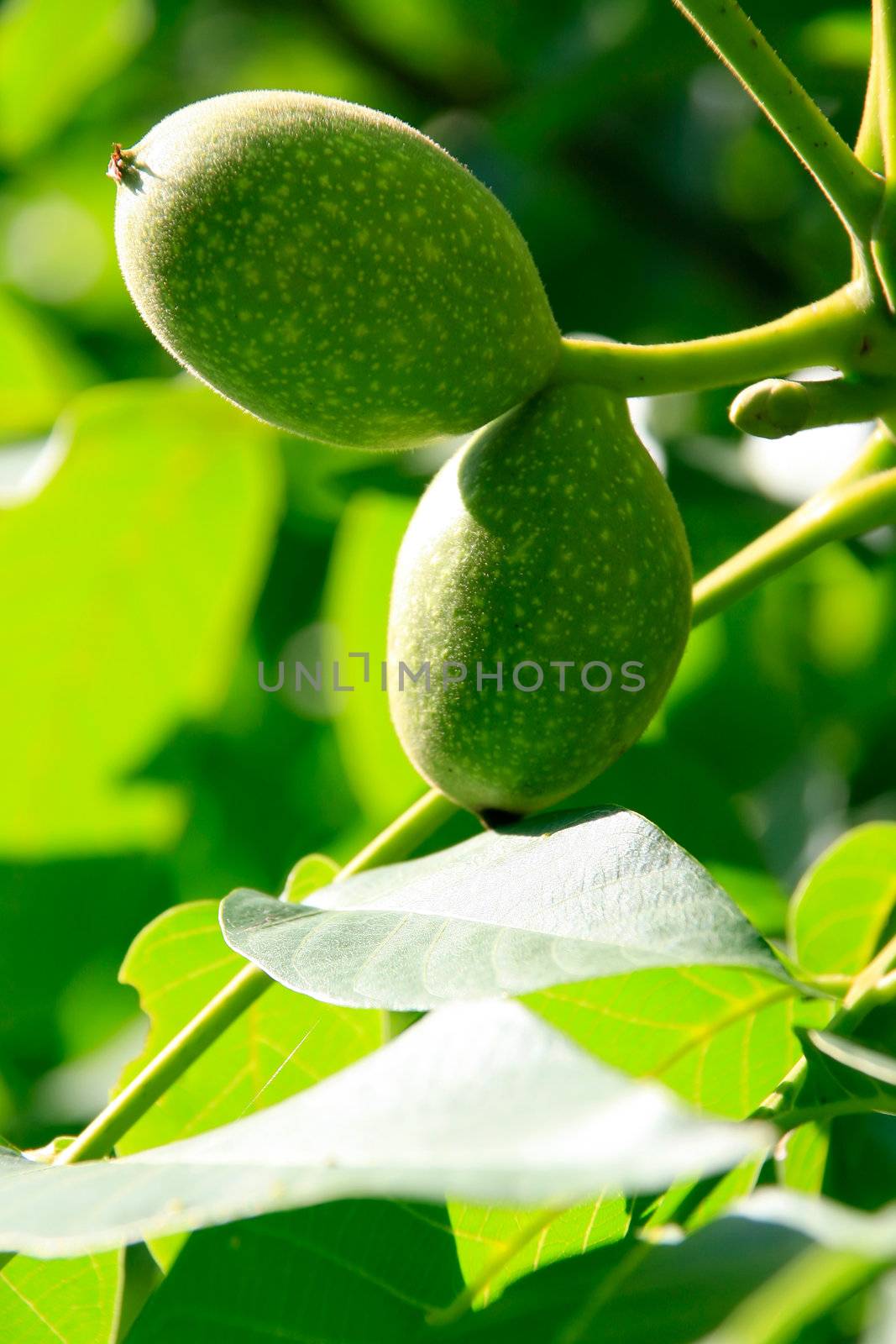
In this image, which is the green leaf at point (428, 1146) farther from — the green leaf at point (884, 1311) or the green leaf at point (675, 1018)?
the green leaf at point (675, 1018)

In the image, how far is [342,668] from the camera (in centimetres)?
161

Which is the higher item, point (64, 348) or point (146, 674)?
point (64, 348)

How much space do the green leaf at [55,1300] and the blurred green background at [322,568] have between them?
2.31 feet

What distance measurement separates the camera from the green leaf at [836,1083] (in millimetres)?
743

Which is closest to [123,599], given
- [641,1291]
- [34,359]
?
[34,359]

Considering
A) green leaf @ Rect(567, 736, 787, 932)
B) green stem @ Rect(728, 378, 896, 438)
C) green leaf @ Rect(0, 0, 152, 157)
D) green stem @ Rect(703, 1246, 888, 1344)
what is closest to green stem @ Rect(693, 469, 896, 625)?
green stem @ Rect(728, 378, 896, 438)

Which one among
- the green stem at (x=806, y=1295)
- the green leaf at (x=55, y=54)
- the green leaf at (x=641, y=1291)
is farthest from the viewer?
the green leaf at (x=55, y=54)

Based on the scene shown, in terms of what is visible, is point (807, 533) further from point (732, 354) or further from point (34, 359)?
point (34, 359)

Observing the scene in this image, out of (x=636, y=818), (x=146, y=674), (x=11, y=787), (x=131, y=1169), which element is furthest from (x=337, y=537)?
(x=131, y=1169)

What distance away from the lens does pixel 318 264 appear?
82 cm

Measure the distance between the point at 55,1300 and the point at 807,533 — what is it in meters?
0.72

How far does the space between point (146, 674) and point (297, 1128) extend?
3.75 ft

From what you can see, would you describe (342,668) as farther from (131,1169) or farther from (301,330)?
(131,1169)

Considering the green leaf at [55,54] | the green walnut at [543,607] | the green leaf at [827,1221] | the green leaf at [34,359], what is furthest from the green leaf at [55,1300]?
the green leaf at [55,54]
